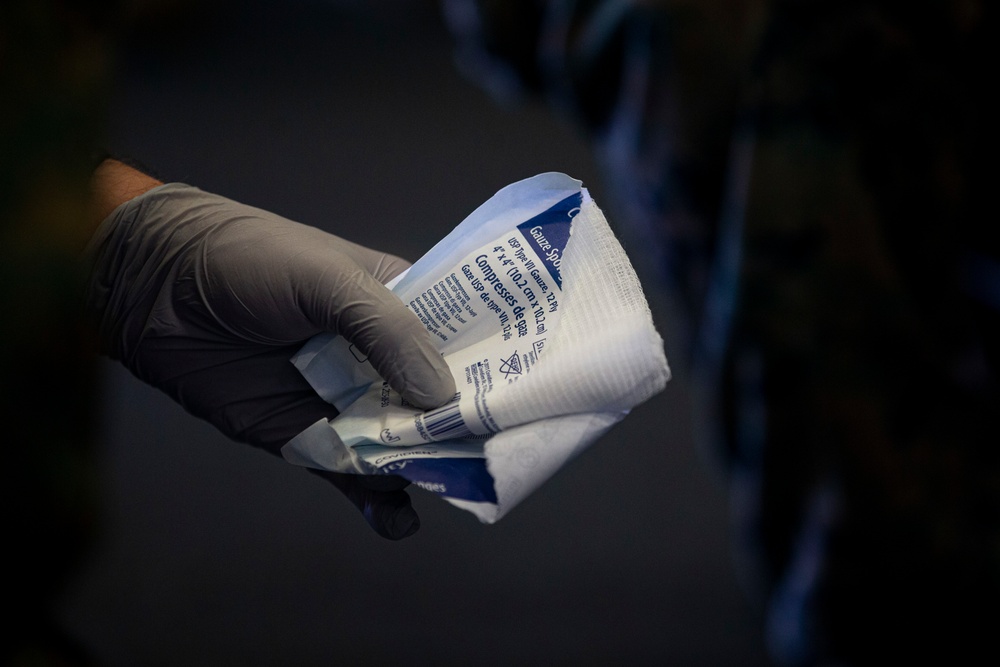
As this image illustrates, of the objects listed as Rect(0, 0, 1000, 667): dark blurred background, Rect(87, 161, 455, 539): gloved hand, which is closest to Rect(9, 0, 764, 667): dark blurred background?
Rect(0, 0, 1000, 667): dark blurred background

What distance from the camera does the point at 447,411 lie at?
463 mm

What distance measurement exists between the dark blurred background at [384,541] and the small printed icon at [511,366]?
80 cm

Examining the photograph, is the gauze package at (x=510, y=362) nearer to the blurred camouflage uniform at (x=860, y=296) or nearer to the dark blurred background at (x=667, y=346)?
the dark blurred background at (x=667, y=346)

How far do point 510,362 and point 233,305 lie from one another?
235 mm

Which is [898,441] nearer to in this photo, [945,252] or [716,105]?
[945,252]

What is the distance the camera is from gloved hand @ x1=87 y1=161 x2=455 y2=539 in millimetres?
537

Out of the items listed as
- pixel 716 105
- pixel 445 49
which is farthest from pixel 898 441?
pixel 445 49

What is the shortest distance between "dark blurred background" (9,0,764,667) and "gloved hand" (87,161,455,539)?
2.28ft

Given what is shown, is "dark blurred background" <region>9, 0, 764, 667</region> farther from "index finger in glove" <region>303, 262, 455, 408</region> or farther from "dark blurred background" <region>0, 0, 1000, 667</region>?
"index finger in glove" <region>303, 262, 455, 408</region>

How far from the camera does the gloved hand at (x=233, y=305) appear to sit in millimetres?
537

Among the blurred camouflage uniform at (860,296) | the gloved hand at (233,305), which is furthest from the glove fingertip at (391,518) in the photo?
the blurred camouflage uniform at (860,296)

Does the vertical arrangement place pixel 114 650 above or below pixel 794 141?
below

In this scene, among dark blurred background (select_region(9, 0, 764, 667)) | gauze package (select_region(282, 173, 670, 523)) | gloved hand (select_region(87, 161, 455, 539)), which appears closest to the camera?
gauze package (select_region(282, 173, 670, 523))

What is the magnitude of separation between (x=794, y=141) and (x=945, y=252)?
0.90ft
